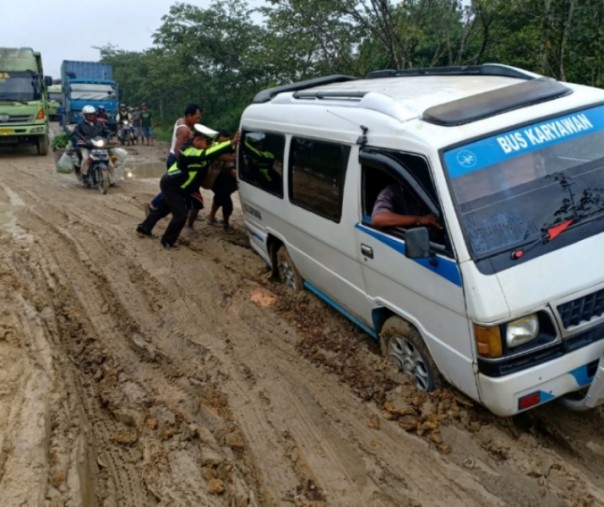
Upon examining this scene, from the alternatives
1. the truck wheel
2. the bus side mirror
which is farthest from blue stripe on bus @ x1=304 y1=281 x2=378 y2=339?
the truck wheel

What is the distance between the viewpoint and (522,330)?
10.1 ft

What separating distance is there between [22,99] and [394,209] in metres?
16.4

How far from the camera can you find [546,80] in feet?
12.6

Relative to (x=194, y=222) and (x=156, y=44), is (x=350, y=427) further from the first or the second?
(x=156, y=44)

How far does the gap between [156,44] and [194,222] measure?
18419mm

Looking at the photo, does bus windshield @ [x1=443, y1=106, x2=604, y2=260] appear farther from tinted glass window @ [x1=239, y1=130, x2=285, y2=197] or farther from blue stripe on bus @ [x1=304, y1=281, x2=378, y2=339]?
tinted glass window @ [x1=239, y1=130, x2=285, y2=197]

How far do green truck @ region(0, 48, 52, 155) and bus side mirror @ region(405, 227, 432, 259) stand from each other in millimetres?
16489

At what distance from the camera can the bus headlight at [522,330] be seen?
3.06 m

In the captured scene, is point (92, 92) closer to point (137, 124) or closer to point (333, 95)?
point (137, 124)

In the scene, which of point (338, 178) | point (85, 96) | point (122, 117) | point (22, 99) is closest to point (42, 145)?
point (22, 99)

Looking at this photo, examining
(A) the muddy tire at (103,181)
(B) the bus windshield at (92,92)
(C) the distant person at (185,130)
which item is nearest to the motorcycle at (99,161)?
(A) the muddy tire at (103,181)

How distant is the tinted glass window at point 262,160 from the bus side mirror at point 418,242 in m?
2.40

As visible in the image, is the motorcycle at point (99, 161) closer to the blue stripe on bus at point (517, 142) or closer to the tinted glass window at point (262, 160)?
the tinted glass window at point (262, 160)

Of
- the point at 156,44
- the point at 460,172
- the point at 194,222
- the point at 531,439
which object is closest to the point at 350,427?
the point at 531,439
